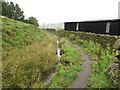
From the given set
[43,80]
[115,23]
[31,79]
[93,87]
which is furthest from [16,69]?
[115,23]

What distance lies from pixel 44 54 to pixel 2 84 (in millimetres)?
3482

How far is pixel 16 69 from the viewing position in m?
8.23

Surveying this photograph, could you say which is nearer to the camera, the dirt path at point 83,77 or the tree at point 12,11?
the dirt path at point 83,77

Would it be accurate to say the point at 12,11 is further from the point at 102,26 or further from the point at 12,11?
the point at 102,26

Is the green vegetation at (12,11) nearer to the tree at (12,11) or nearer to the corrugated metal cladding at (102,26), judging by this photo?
the tree at (12,11)

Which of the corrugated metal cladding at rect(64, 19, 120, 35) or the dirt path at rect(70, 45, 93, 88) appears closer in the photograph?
the dirt path at rect(70, 45, 93, 88)

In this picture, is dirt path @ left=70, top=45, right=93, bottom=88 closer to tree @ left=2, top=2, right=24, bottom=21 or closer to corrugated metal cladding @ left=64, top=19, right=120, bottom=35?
corrugated metal cladding @ left=64, top=19, right=120, bottom=35

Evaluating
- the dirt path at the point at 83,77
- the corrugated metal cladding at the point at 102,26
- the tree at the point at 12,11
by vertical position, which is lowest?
the dirt path at the point at 83,77

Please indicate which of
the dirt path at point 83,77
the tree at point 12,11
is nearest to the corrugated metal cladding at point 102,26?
the dirt path at point 83,77

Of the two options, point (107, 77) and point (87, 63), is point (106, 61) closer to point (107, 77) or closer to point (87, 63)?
point (87, 63)

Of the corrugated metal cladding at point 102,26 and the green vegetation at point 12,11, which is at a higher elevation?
the green vegetation at point 12,11

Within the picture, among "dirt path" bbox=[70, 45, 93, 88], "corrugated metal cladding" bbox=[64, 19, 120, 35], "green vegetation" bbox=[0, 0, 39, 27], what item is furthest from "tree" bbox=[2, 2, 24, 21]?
"dirt path" bbox=[70, 45, 93, 88]

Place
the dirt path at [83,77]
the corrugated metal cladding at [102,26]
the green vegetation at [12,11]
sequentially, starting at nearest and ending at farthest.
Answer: the dirt path at [83,77] → the corrugated metal cladding at [102,26] → the green vegetation at [12,11]

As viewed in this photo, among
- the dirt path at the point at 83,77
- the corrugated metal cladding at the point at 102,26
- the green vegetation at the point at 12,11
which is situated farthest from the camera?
the green vegetation at the point at 12,11
